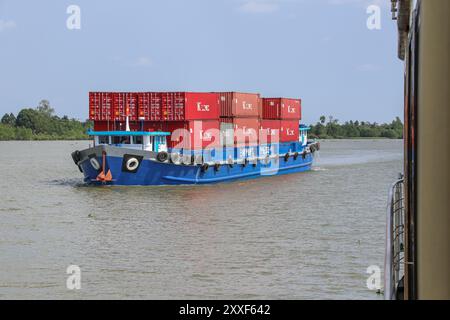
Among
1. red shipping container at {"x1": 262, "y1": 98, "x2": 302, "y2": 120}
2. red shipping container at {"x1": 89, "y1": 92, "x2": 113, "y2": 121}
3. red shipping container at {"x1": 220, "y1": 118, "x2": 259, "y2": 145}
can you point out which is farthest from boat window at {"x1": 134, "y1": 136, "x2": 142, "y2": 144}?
red shipping container at {"x1": 262, "y1": 98, "x2": 302, "y2": 120}

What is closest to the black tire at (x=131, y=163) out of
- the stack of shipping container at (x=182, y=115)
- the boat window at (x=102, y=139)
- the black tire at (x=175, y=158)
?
the black tire at (x=175, y=158)

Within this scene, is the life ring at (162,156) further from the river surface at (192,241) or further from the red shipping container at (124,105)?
the red shipping container at (124,105)

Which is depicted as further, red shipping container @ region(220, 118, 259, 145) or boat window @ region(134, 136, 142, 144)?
red shipping container @ region(220, 118, 259, 145)

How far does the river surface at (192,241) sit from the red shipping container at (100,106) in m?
3.13

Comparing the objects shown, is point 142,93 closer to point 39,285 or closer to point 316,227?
point 316,227

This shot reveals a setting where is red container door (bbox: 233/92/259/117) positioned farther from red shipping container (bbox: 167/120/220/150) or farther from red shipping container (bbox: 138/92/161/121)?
red shipping container (bbox: 138/92/161/121)

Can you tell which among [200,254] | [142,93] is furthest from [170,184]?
[200,254]

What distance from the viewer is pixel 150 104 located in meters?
34.4

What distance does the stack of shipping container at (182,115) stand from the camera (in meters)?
34.2

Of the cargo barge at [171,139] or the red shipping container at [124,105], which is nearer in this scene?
the cargo barge at [171,139]

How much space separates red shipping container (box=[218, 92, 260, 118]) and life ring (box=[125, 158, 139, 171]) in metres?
7.94

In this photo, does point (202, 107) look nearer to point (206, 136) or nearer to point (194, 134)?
point (206, 136)

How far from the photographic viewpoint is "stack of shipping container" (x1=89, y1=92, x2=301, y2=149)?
34.2m

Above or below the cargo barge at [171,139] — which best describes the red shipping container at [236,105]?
above
